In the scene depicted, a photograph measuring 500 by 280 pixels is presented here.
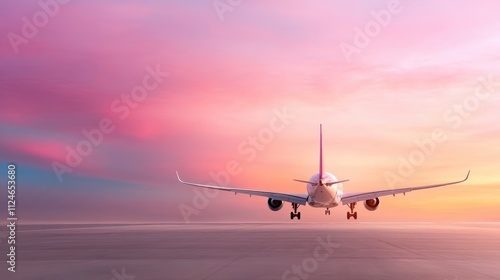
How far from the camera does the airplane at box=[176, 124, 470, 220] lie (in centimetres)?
7306

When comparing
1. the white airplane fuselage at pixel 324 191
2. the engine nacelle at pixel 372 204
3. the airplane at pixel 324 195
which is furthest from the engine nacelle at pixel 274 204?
the engine nacelle at pixel 372 204

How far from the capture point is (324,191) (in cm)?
7300

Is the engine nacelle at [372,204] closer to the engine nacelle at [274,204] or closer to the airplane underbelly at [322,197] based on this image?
the airplane underbelly at [322,197]

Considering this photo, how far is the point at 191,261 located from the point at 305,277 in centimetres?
793

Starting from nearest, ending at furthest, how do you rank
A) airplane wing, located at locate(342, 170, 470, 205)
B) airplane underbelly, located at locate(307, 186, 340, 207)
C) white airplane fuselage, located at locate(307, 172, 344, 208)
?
1. white airplane fuselage, located at locate(307, 172, 344, 208)
2. airplane underbelly, located at locate(307, 186, 340, 207)
3. airplane wing, located at locate(342, 170, 470, 205)

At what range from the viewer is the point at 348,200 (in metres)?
83.2

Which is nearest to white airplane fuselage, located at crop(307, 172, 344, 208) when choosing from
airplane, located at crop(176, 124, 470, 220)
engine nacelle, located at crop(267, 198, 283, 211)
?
airplane, located at crop(176, 124, 470, 220)

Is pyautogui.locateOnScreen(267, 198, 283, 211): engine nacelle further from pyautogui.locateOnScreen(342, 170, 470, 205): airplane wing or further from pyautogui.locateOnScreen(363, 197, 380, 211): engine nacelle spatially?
pyautogui.locateOnScreen(363, 197, 380, 211): engine nacelle

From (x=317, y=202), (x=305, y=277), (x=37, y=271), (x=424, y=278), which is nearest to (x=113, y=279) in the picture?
(x=37, y=271)

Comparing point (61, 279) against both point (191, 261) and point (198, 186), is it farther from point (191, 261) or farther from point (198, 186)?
point (198, 186)

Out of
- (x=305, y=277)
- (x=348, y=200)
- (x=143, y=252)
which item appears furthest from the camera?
(x=348, y=200)

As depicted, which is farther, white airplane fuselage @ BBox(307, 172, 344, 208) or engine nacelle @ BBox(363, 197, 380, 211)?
engine nacelle @ BBox(363, 197, 380, 211)

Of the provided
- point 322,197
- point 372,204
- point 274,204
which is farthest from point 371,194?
point 274,204

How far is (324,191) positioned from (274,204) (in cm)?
1356
